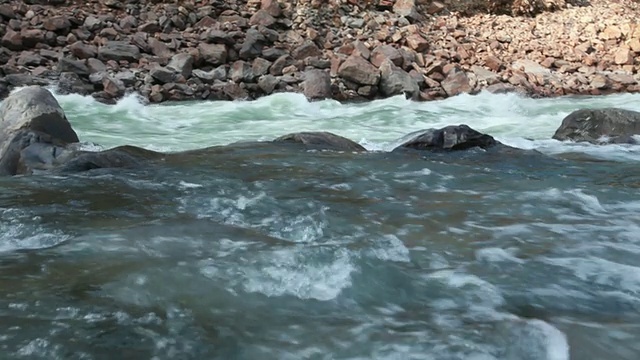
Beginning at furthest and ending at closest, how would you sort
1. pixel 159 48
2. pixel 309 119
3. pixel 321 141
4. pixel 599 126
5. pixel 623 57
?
pixel 623 57 < pixel 159 48 < pixel 309 119 < pixel 599 126 < pixel 321 141

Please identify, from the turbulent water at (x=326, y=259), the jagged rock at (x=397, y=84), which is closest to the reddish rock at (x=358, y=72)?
→ the jagged rock at (x=397, y=84)

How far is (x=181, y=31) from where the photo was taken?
12.6m

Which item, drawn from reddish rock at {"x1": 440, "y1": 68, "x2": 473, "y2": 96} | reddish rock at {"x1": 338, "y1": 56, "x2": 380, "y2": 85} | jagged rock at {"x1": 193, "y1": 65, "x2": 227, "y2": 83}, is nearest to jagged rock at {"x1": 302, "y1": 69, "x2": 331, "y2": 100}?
reddish rock at {"x1": 338, "y1": 56, "x2": 380, "y2": 85}

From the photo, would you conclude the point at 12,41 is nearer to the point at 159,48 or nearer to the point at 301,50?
the point at 159,48

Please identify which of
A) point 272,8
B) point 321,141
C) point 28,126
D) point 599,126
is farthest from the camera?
point 272,8

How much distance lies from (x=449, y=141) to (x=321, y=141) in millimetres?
1192

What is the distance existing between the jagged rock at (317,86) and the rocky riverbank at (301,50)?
2 centimetres

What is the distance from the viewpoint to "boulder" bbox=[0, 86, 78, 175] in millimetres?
5371

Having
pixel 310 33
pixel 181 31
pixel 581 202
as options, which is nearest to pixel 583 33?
pixel 310 33

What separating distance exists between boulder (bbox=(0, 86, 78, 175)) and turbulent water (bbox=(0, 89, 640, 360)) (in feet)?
2.40

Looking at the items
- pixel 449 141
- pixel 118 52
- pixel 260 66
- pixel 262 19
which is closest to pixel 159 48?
pixel 118 52

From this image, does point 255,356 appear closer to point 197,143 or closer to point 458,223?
point 458,223

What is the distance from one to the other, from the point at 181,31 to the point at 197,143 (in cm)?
583

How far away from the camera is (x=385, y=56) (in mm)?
11891
